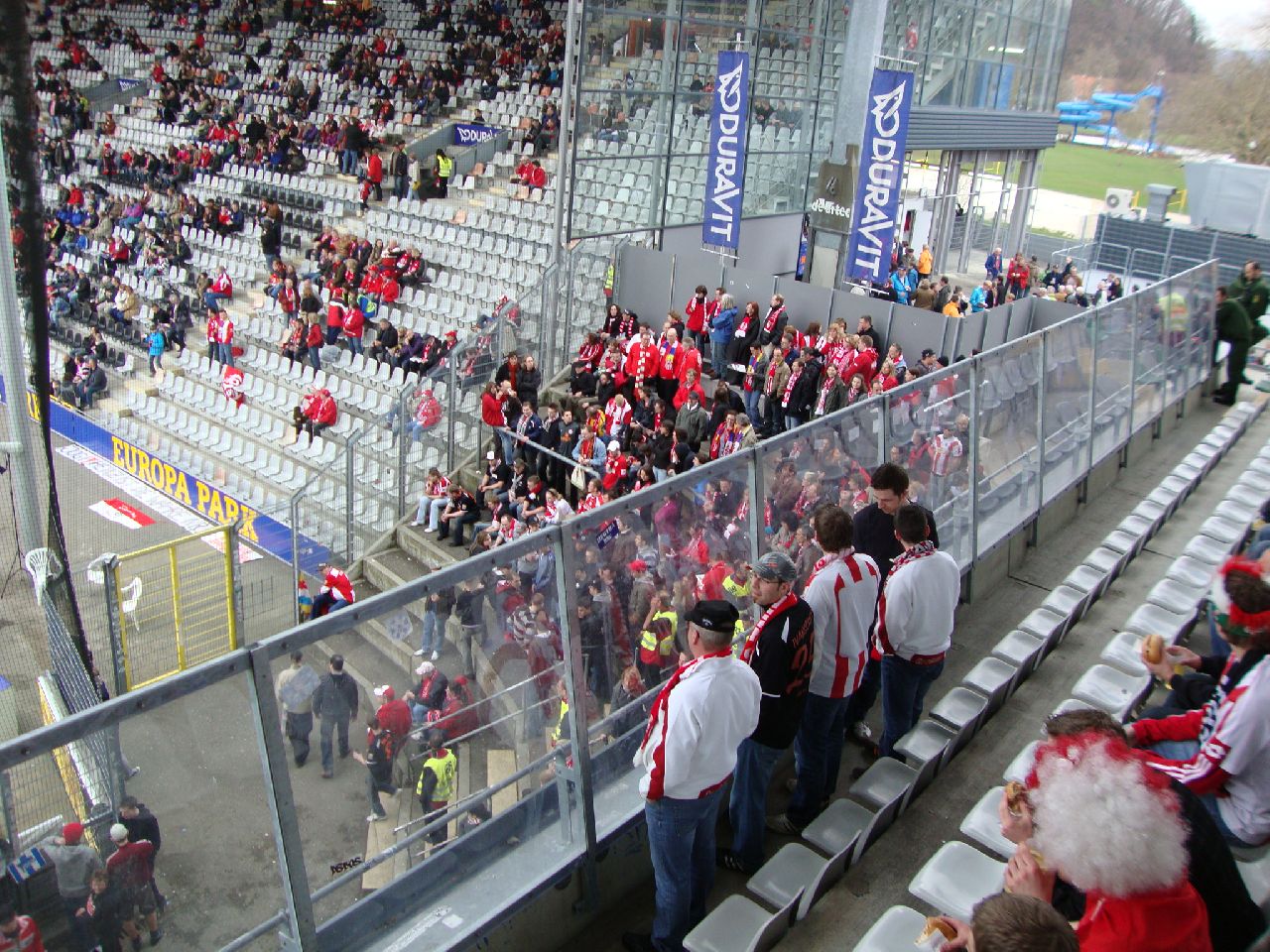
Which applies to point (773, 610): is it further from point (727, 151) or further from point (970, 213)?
point (970, 213)

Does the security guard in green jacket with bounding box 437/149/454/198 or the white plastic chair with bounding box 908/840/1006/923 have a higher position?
the security guard in green jacket with bounding box 437/149/454/198

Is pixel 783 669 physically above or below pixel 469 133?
below

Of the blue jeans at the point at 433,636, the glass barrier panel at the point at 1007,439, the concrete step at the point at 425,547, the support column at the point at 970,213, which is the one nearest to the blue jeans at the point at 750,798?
the blue jeans at the point at 433,636

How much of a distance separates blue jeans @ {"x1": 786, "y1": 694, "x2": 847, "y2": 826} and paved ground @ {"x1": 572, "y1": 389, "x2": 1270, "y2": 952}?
184 mm

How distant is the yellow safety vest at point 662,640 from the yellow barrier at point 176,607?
8.07m

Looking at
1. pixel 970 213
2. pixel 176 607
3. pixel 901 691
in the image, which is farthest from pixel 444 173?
pixel 901 691

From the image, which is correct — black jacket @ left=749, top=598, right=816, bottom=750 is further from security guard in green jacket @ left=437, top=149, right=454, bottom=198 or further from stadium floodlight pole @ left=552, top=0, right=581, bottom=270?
security guard in green jacket @ left=437, top=149, right=454, bottom=198

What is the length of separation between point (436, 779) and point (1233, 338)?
10743 millimetres

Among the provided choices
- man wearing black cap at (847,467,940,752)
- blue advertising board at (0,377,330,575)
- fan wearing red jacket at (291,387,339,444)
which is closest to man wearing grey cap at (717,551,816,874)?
man wearing black cap at (847,467,940,752)

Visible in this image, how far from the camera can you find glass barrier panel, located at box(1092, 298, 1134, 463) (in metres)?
7.78

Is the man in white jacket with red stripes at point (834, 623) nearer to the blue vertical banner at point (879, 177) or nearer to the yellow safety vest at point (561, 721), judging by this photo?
the yellow safety vest at point (561, 721)

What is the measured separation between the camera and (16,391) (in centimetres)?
754

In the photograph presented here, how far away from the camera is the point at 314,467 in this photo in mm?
14734

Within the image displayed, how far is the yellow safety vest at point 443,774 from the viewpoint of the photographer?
2961 mm
